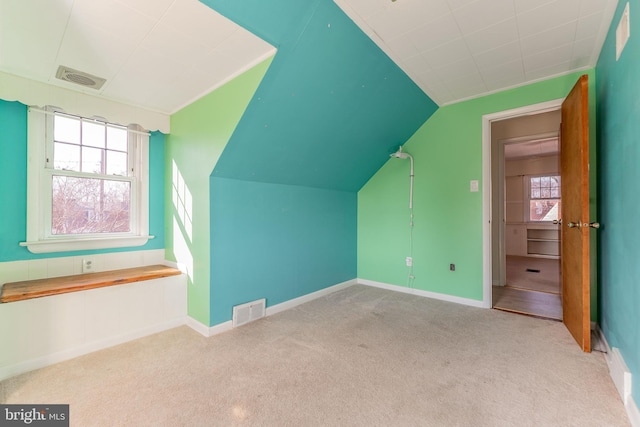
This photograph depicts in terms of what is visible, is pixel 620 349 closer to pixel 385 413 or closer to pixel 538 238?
pixel 385 413

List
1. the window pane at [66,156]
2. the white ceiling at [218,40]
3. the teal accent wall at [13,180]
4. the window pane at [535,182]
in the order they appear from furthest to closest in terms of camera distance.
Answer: the window pane at [535,182], the window pane at [66,156], the teal accent wall at [13,180], the white ceiling at [218,40]

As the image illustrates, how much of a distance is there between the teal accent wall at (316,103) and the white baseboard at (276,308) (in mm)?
1352

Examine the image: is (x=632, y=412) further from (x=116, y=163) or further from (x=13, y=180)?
(x=13, y=180)

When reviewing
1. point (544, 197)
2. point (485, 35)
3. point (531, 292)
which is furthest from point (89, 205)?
point (544, 197)

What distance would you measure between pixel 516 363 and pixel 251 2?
2.88 meters

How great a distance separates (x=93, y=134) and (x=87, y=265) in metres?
1.23

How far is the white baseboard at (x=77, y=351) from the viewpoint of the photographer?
1.80m

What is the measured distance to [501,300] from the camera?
3.25 metres

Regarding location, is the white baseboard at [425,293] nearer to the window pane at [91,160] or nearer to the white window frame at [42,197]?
the white window frame at [42,197]

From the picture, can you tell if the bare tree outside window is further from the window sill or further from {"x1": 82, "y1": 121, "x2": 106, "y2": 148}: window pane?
the window sill

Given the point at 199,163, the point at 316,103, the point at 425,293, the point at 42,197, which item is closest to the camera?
the point at 42,197

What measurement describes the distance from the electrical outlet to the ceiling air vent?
59.3 inches

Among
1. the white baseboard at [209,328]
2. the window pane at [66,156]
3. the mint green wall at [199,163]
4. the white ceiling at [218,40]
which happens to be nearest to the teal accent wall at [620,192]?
the white ceiling at [218,40]

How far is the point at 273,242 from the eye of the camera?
2908 mm
